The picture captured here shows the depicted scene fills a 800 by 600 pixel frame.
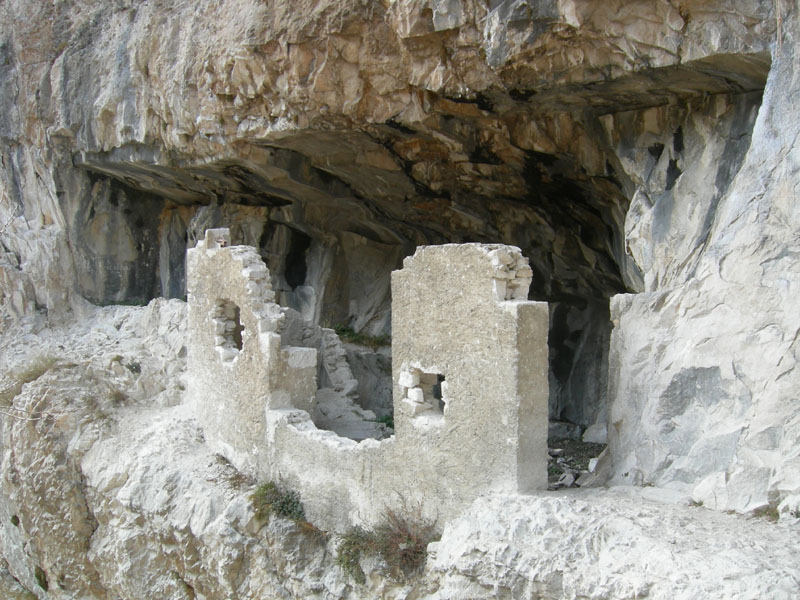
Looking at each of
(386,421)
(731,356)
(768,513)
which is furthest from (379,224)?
(768,513)

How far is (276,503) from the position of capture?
850 cm

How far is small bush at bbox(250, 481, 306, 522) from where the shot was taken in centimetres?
839

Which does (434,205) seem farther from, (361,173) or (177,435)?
(177,435)

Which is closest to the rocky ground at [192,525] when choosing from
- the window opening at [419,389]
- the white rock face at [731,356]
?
the white rock face at [731,356]

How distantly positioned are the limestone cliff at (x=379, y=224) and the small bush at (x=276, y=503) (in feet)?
0.61

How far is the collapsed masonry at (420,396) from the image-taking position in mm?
6477

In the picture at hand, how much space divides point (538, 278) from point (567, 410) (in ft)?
8.01

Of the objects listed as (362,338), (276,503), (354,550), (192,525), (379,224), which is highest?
(379,224)

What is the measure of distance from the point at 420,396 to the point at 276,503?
2.36 metres

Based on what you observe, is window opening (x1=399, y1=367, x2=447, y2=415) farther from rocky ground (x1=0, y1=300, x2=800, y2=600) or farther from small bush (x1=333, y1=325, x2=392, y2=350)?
small bush (x1=333, y1=325, x2=392, y2=350)

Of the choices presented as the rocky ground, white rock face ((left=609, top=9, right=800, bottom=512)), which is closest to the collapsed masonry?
the rocky ground

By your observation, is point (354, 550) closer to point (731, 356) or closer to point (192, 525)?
point (192, 525)

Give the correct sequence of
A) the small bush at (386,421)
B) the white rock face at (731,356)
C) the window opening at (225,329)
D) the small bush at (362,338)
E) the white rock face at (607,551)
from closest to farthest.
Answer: the white rock face at (607,551) < the white rock face at (731,356) < the window opening at (225,329) < the small bush at (386,421) < the small bush at (362,338)

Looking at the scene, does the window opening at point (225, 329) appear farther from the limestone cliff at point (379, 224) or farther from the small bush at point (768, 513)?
the small bush at point (768, 513)
